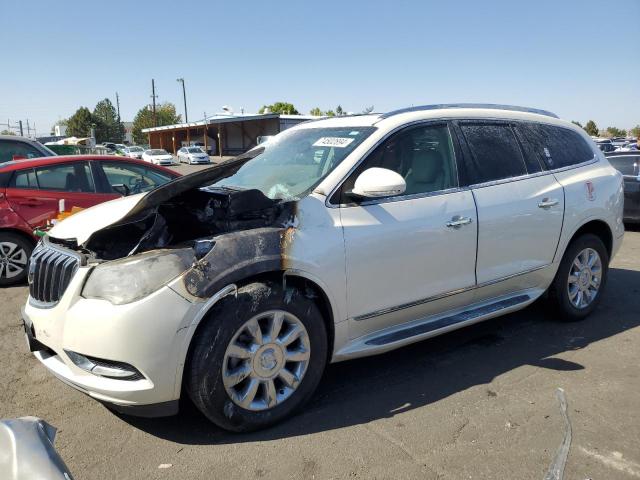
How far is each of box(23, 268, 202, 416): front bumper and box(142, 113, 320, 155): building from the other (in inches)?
1620

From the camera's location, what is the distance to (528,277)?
4207 millimetres

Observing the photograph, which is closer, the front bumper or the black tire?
the front bumper

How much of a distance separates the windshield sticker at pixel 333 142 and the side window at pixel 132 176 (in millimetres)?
3539

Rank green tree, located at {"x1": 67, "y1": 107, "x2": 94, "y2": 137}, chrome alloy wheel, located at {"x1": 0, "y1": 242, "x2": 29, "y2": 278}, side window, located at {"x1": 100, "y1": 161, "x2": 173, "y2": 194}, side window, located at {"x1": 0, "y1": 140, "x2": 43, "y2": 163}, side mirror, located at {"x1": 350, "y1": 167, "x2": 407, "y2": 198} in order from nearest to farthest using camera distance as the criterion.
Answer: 1. side mirror, located at {"x1": 350, "y1": 167, "x2": 407, "y2": 198}
2. chrome alloy wheel, located at {"x1": 0, "y1": 242, "x2": 29, "y2": 278}
3. side window, located at {"x1": 100, "y1": 161, "x2": 173, "y2": 194}
4. side window, located at {"x1": 0, "y1": 140, "x2": 43, "y2": 163}
5. green tree, located at {"x1": 67, "y1": 107, "x2": 94, "y2": 137}

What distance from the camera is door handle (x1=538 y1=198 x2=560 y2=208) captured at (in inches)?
163

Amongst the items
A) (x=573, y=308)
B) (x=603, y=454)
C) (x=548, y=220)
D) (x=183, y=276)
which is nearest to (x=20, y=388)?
(x=183, y=276)

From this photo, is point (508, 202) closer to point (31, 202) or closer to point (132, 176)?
point (132, 176)

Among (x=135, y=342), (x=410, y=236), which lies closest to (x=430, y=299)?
Result: (x=410, y=236)

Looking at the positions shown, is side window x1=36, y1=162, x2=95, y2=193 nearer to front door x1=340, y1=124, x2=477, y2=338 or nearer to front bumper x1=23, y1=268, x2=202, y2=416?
front bumper x1=23, y1=268, x2=202, y2=416

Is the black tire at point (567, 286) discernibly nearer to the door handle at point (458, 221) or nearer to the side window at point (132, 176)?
the door handle at point (458, 221)

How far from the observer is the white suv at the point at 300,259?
2674 mm

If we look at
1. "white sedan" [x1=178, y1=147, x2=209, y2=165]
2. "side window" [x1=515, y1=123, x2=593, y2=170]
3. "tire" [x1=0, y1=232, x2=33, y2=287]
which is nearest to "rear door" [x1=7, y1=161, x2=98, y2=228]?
"tire" [x1=0, y1=232, x2=33, y2=287]

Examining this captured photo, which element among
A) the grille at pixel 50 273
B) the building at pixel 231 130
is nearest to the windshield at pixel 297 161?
the grille at pixel 50 273

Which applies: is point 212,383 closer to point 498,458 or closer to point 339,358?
point 339,358
